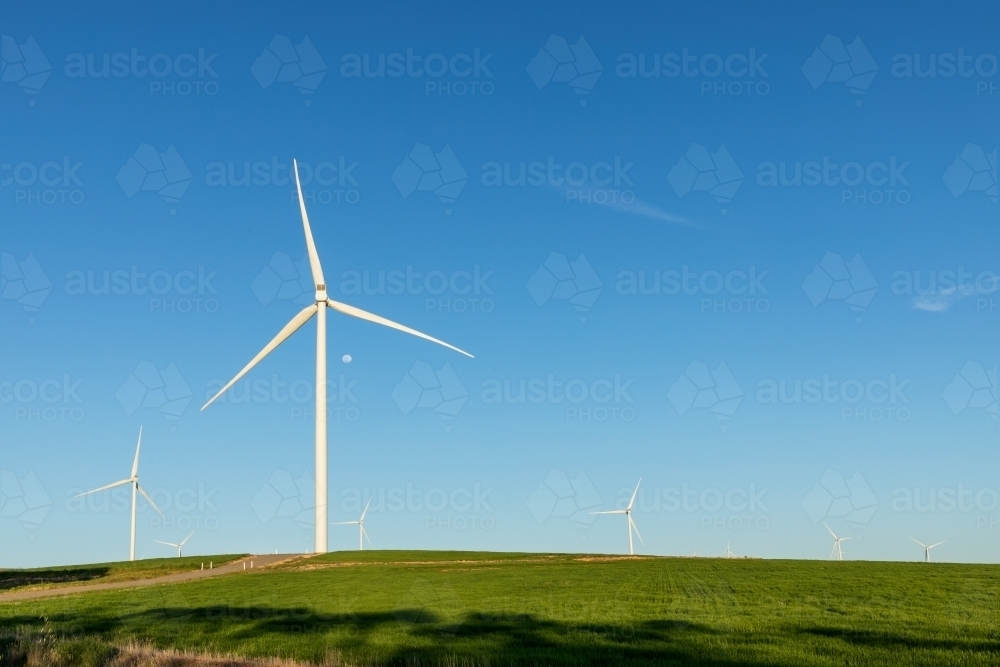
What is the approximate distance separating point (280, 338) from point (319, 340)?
4122 millimetres

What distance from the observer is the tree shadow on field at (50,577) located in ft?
254

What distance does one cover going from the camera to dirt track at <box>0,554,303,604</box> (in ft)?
205

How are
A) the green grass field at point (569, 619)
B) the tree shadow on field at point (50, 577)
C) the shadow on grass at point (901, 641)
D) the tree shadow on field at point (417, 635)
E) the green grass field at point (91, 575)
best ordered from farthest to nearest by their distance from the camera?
the tree shadow on field at point (50, 577) < the green grass field at point (91, 575) < the green grass field at point (569, 619) < the tree shadow on field at point (417, 635) < the shadow on grass at point (901, 641)

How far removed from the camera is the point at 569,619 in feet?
104

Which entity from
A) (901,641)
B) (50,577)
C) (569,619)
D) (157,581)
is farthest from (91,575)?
(901,641)

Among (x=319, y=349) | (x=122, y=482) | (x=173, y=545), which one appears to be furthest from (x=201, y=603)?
(x=173, y=545)

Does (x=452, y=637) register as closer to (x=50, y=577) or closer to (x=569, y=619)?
(x=569, y=619)

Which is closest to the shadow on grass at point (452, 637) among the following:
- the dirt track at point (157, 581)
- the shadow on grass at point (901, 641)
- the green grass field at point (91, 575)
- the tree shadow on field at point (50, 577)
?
the shadow on grass at point (901, 641)

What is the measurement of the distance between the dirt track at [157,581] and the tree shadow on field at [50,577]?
6.42m

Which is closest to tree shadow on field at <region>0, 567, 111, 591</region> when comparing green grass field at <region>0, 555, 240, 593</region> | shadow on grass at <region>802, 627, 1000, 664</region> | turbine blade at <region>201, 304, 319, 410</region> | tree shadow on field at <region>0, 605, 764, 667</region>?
green grass field at <region>0, 555, 240, 593</region>

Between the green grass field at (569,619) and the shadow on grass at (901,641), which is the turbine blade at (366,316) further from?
the shadow on grass at (901,641)

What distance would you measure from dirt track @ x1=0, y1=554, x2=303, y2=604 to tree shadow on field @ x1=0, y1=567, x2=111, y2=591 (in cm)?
642

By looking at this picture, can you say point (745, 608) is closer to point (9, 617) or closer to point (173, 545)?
point (9, 617)

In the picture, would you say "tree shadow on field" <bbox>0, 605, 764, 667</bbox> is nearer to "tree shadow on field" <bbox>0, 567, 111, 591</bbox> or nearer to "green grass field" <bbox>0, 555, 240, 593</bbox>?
"green grass field" <bbox>0, 555, 240, 593</bbox>
